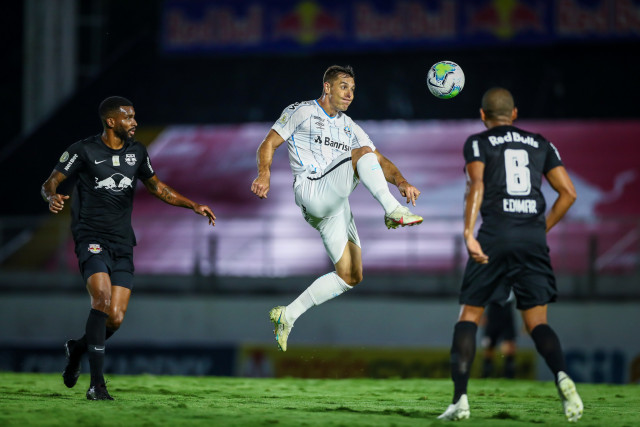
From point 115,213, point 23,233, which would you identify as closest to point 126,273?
point 115,213

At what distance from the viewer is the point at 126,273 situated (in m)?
7.22

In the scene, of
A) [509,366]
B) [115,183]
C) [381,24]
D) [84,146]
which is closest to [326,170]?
[115,183]

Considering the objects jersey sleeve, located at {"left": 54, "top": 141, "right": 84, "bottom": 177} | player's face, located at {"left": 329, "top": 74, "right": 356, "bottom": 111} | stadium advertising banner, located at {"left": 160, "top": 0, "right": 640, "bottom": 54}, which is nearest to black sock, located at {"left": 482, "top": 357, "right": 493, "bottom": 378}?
player's face, located at {"left": 329, "top": 74, "right": 356, "bottom": 111}

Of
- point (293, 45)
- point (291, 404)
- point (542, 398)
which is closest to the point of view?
point (291, 404)

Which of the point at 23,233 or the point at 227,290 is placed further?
the point at 23,233

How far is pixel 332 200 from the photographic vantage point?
743cm

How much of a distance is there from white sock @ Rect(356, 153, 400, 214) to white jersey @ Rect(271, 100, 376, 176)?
1.79 ft

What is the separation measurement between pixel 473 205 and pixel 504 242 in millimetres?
302

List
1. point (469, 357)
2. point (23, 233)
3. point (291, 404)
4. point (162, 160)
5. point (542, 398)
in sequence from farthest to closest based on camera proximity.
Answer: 1. point (162, 160)
2. point (23, 233)
3. point (542, 398)
4. point (291, 404)
5. point (469, 357)

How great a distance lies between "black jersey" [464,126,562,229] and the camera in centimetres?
593

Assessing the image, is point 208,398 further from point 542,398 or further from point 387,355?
point 387,355

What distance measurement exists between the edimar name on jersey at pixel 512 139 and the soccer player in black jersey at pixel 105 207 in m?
2.38

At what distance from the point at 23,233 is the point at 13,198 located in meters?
4.74

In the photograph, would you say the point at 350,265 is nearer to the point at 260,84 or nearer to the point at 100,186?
the point at 100,186
